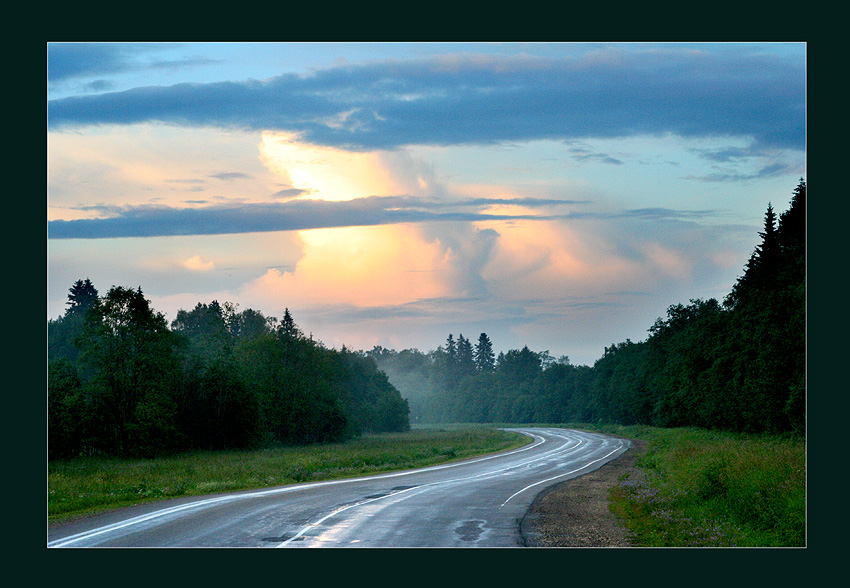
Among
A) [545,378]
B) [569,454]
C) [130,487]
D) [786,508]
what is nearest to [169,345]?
[130,487]

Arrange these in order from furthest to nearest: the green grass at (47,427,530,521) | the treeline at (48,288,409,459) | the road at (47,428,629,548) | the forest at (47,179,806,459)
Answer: the treeline at (48,288,409,459), the forest at (47,179,806,459), the green grass at (47,427,530,521), the road at (47,428,629,548)

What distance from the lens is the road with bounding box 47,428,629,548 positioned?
50.3 ft

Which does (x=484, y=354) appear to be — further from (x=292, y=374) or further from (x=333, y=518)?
(x=333, y=518)

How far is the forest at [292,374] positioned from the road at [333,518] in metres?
13.2

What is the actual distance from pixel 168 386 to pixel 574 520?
38.5 meters

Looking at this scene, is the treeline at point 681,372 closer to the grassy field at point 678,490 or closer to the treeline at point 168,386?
the grassy field at point 678,490

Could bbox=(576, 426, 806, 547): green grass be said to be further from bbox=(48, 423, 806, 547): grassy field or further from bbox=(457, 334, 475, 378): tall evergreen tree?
bbox=(457, 334, 475, 378): tall evergreen tree

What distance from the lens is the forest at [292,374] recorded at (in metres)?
37.8

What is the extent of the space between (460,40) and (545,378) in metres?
122

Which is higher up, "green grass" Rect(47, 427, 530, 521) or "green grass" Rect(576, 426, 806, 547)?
"green grass" Rect(576, 426, 806, 547)

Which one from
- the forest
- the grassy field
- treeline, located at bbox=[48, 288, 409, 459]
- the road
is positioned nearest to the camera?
the road

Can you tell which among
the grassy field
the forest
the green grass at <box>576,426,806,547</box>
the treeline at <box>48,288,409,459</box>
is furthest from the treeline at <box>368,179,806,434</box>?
the treeline at <box>48,288,409,459</box>

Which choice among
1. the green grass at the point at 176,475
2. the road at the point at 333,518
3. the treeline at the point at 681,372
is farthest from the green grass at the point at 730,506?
the green grass at the point at 176,475

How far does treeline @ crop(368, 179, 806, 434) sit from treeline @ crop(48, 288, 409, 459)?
3536 centimetres
